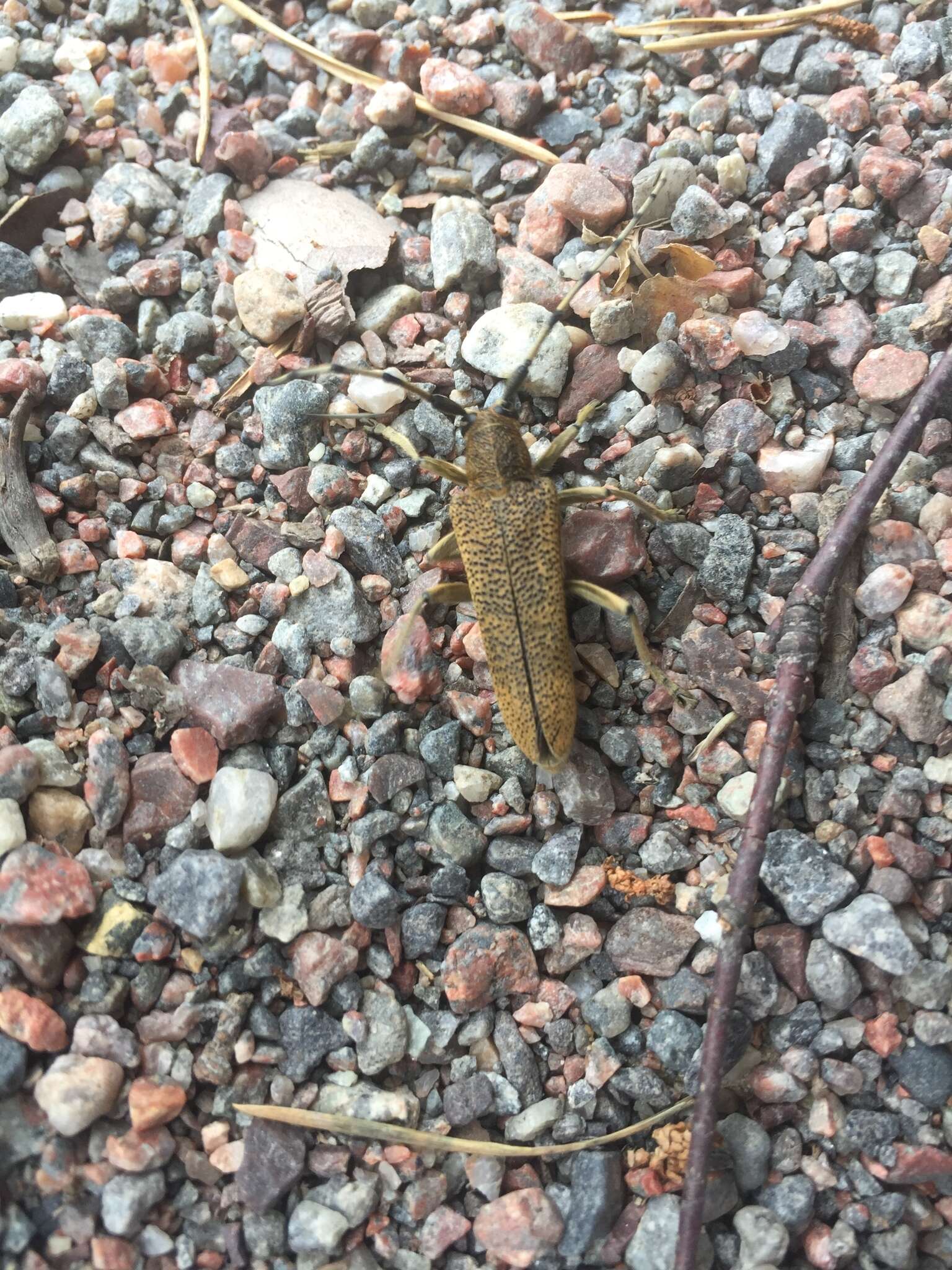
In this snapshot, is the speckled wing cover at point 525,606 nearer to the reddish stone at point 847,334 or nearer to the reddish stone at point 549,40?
the reddish stone at point 847,334

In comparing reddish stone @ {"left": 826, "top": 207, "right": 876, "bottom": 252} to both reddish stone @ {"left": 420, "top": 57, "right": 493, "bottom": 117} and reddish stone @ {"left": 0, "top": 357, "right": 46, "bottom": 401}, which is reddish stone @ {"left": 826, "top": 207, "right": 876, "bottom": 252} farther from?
reddish stone @ {"left": 0, "top": 357, "right": 46, "bottom": 401}

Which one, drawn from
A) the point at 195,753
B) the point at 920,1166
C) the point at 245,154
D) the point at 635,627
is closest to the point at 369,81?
the point at 245,154

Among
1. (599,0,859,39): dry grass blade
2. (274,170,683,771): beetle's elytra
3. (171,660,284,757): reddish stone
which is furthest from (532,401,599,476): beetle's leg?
(599,0,859,39): dry grass blade

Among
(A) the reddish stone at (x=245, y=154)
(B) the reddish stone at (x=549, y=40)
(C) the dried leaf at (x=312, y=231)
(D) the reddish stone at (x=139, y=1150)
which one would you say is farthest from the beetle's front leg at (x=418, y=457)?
(D) the reddish stone at (x=139, y=1150)

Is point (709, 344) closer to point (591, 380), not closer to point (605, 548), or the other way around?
point (591, 380)

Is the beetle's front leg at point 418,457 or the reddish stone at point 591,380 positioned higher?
the reddish stone at point 591,380

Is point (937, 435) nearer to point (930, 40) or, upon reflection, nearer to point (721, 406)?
point (721, 406)

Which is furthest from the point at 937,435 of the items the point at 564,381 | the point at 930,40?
the point at 930,40
